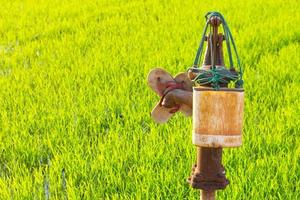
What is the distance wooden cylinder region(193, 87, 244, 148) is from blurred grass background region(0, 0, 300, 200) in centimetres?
87

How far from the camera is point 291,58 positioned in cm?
420

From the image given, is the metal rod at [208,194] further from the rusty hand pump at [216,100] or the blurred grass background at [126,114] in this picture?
the blurred grass background at [126,114]

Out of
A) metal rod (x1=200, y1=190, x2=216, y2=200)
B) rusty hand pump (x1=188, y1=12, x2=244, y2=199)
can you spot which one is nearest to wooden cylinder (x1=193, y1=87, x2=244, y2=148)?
rusty hand pump (x1=188, y1=12, x2=244, y2=199)

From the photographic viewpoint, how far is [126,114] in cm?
318

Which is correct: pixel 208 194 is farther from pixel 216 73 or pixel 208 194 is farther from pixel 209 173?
pixel 216 73

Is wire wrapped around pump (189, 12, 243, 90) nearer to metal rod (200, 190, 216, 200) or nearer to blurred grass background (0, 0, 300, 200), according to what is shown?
metal rod (200, 190, 216, 200)

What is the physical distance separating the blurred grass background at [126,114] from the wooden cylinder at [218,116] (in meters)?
0.87

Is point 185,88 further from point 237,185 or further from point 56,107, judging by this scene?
point 56,107

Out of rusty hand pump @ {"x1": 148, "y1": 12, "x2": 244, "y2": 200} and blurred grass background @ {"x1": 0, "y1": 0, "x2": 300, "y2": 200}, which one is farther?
blurred grass background @ {"x1": 0, "y1": 0, "x2": 300, "y2": 200}

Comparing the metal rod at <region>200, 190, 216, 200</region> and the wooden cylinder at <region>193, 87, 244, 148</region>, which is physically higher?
the wooden cylinder at <region>193, 87, 244, 148</region>

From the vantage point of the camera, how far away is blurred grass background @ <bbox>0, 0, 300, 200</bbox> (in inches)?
87.6

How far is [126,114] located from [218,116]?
2060 mm

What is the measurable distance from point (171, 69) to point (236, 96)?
287 cm

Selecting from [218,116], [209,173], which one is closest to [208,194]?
[209,173]
